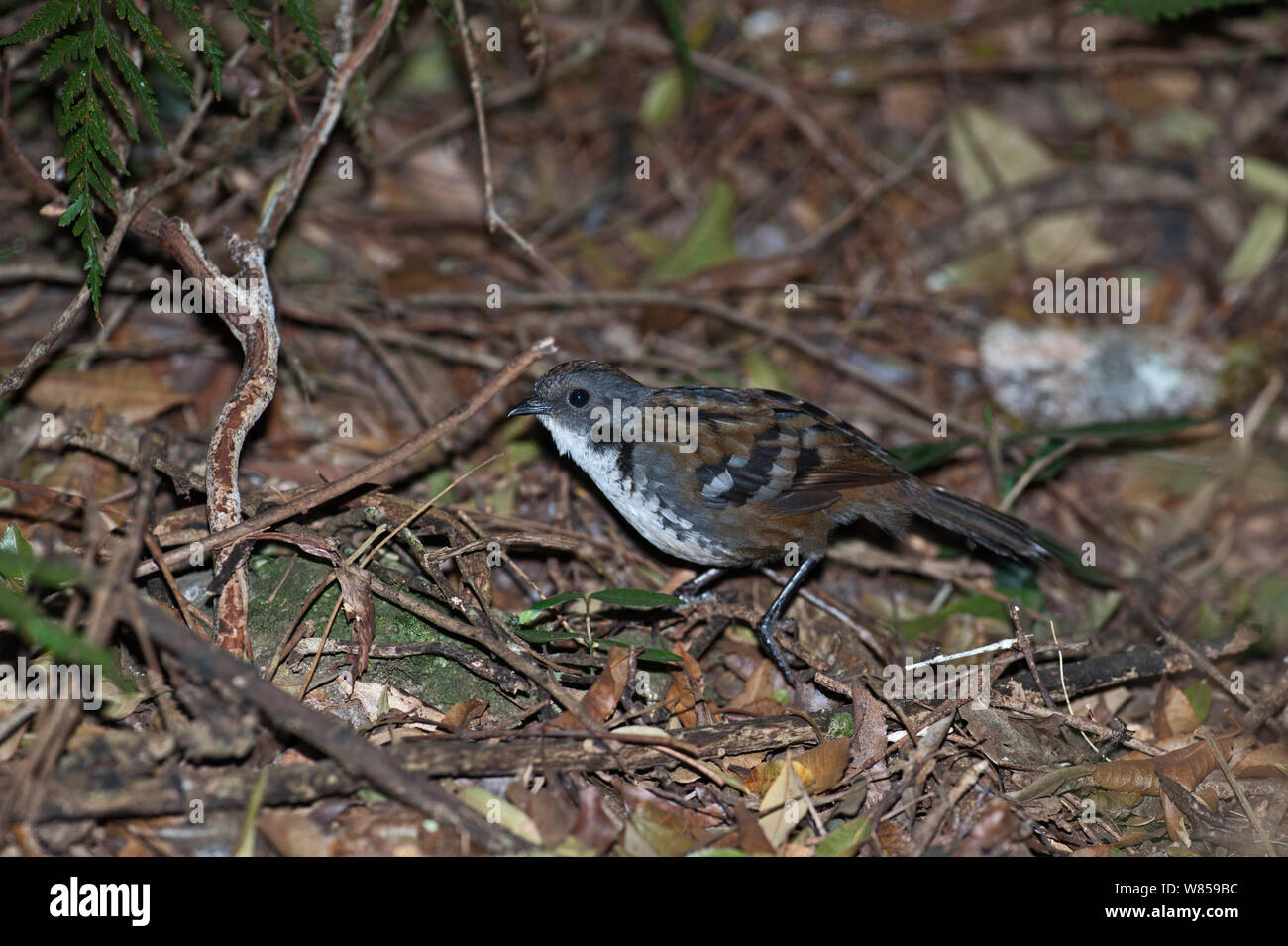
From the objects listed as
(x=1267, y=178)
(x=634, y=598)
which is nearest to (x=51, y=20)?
(x=634, y=598)

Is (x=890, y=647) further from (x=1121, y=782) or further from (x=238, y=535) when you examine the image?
(x=238, y=535)

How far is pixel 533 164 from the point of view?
23.3 feet

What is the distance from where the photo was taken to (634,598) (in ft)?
Answer: 13.7

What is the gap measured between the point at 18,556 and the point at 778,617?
10.3 ft

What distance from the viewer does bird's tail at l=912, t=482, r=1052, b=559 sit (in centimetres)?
478

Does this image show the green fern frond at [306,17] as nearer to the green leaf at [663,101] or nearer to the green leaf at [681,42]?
the green leaf at [681,42]

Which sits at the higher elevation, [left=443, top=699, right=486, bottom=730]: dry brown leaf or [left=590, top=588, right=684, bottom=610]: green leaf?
[left=590, top=588, right=684, bottom=610]: green leaf

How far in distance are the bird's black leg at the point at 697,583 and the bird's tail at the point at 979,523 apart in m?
0.99

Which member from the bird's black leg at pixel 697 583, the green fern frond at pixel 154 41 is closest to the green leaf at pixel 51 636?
the green fern frond at pixel 154 41

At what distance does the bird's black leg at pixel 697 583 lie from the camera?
16.0 ft

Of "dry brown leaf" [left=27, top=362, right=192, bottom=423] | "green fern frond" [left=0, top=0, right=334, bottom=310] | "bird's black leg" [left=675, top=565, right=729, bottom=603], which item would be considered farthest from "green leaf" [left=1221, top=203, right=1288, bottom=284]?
"dry brown leaf" [left=27, top=362, right=192, bottom=423]

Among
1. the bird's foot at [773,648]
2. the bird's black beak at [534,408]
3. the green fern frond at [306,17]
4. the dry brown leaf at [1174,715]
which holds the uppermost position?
the green fern frond at [306,17]

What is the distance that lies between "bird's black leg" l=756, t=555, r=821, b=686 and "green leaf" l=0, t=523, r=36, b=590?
113 inches

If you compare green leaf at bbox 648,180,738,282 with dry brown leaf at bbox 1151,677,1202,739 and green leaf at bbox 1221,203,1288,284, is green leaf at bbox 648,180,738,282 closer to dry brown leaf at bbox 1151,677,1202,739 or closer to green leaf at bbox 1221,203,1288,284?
green leaf at bbox 1221,203,1288,284
